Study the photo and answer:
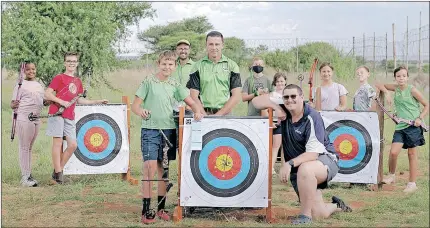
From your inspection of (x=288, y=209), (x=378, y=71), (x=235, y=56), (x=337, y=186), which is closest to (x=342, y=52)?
(x=378, y=71)

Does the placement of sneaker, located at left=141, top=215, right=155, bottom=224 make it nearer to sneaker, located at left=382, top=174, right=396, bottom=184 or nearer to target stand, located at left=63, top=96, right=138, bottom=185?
target stand, located at left=63, top=96, right=138, bottom=185

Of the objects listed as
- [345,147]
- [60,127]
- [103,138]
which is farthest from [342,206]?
[60,127]

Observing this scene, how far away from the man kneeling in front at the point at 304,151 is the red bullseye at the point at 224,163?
0.46 metres

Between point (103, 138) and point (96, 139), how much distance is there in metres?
0.09

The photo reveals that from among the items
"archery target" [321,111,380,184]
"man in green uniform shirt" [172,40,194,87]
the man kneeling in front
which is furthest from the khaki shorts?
"archery target" [321,111,380,184]

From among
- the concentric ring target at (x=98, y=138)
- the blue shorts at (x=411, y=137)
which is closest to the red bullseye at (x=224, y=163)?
the blue shorts at (x=411, y=137)

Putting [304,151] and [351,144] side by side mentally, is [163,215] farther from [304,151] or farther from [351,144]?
[351,144]

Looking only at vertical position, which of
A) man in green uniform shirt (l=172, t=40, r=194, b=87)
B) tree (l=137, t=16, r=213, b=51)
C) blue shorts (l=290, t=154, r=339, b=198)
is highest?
tree (l=137, t=16, r=213, b=51)

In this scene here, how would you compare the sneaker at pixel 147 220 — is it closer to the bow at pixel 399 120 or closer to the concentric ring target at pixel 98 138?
the concentric ring target at pixel 98 138

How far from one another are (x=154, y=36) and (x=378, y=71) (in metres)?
21.7

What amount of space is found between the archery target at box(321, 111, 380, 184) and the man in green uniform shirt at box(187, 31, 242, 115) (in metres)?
1.98

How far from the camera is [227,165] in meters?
5.96

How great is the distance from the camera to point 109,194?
7434 mm

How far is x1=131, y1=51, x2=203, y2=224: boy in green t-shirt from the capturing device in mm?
5828
